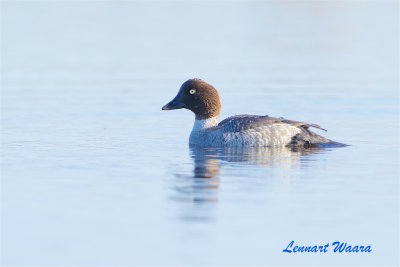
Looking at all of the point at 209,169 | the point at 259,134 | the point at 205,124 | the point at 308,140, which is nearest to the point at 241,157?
the point at 259,134

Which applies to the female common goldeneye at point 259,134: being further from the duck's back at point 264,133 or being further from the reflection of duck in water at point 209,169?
the reflection of duck in water at point 209,169

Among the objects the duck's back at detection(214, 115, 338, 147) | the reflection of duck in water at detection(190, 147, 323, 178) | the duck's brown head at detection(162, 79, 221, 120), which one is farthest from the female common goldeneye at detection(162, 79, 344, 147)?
the duck's brown head at detection(162, 79, 221, 120)

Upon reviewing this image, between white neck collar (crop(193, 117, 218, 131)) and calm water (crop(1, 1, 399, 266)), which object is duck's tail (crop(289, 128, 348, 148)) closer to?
calm water (crop(1, 1, 399, 266))

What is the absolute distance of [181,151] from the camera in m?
14.7

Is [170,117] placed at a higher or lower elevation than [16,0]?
lower

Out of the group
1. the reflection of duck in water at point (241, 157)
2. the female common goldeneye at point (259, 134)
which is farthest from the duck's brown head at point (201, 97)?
the reflection of duck in water at point (241, 157)

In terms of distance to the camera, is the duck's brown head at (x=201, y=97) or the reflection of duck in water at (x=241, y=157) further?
the duck's brown head at (x=201, y=97)

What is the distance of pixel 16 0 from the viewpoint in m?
42.7

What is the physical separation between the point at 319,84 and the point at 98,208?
471 inches

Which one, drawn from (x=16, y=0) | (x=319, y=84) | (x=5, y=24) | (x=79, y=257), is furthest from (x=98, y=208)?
(x=16, y=0)

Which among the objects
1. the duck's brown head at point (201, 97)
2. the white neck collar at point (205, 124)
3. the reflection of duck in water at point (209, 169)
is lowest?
the reflection of duck in water at point (209, 169)

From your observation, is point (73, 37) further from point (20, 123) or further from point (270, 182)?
point (270, 182)

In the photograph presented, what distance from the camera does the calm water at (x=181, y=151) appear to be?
9.66 meters

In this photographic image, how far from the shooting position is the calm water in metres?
9.66
